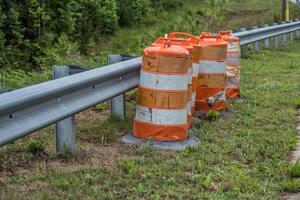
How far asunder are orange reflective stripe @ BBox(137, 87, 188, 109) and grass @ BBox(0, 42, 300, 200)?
0.48 meters

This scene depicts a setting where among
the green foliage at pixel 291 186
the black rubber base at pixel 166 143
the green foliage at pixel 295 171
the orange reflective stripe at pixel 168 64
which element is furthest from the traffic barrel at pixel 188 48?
the green foliage at pixel 291 186

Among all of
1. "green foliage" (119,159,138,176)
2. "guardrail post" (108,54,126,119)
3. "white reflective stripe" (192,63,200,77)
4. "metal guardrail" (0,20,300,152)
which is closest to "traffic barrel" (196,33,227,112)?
"white reflective stripe" (192,63,200,77)

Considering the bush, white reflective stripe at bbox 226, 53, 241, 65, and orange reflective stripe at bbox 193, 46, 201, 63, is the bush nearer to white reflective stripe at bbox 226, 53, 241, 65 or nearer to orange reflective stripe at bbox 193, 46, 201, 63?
white reflective stripe at bbox 226, 53, 241, 65

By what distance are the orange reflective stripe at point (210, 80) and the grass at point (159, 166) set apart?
519 millimetres

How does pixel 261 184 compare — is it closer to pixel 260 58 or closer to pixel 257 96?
pixel 257 96

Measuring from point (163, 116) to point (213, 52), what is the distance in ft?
6.22

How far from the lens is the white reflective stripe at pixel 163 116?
6.15 m

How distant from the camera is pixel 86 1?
1680 cm

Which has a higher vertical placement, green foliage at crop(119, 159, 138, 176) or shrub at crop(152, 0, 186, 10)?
green foliage at crop(119, 159, 138, 176)

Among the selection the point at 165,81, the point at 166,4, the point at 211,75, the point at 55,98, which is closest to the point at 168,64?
the point at 165,81

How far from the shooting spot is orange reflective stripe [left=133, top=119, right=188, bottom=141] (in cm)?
616

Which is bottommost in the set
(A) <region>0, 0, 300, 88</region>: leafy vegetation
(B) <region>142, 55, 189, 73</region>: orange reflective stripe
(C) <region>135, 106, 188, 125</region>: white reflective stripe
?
(A) <region>0, 0, 300, 88</region>: leafy vegetation

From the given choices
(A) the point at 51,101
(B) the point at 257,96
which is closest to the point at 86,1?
(B) the point at 257,96

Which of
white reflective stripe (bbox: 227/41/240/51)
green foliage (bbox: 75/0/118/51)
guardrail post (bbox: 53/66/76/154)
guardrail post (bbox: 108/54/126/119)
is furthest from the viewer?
green foliage (bbox: 75/0/118/51)
